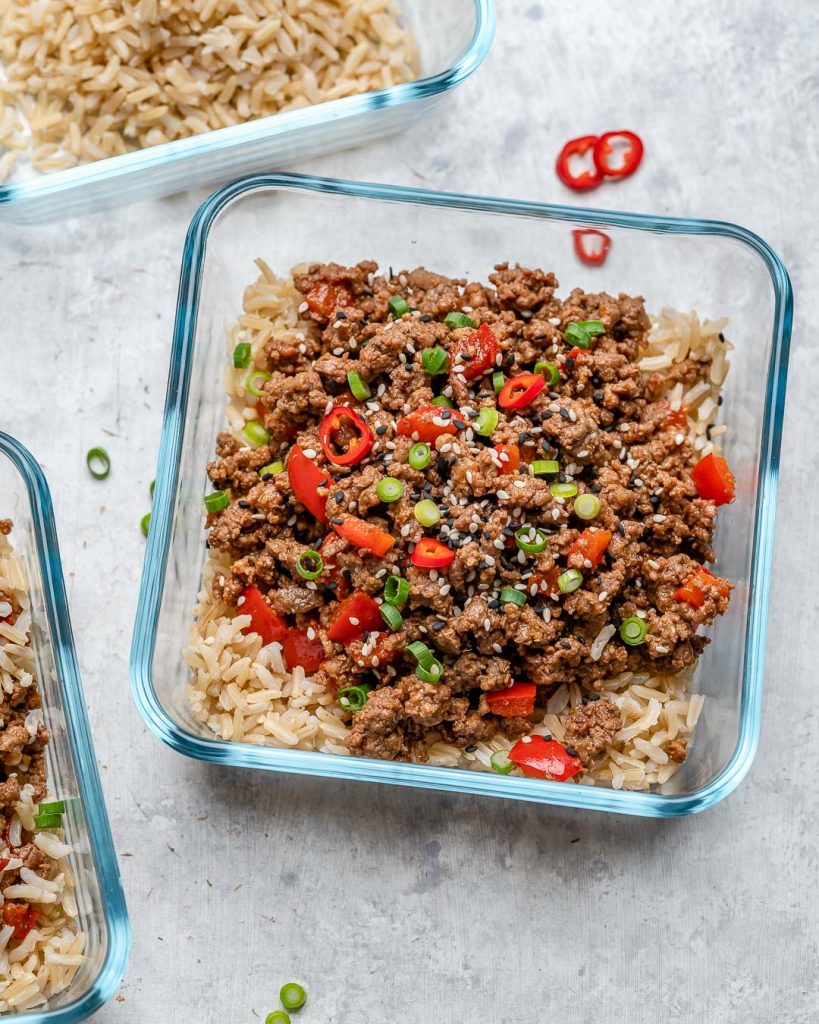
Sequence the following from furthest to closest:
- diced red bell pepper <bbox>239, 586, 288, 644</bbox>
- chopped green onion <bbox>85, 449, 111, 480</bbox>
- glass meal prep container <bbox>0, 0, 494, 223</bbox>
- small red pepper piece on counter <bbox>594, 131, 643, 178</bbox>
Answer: small red pepper piece on counter <bbox>594, 131, 643, 178</bbox> → chopped green onion <bbox>85, 449, 111, 480</bbox> → glass meal prep container <bbox>0, 0, 494, 223</bbox> → diced red bell pepper <bbox>239, 586, 288, 644</bbox>

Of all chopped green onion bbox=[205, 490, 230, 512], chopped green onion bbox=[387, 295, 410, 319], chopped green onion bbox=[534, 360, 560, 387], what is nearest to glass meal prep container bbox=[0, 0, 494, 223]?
chopped green onion bbox=[387, 295, 410, 319]

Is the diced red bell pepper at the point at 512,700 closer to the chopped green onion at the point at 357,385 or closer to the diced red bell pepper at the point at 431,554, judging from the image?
the diced red bell pepper at the point at 431,554

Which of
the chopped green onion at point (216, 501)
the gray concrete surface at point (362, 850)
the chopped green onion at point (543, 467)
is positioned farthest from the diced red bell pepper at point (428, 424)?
the gray concrete surface at point (362, 850)

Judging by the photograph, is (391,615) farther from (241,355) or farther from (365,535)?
(241,355)

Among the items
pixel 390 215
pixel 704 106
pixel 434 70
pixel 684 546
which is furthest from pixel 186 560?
pixel 704 106

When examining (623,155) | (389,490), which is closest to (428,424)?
(389,490)

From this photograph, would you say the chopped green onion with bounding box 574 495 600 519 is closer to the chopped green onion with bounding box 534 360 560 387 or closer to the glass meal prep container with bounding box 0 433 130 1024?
the chopped green onion with bounding box 534 360 560 387

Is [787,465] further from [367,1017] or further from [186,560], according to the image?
[367,1017]
